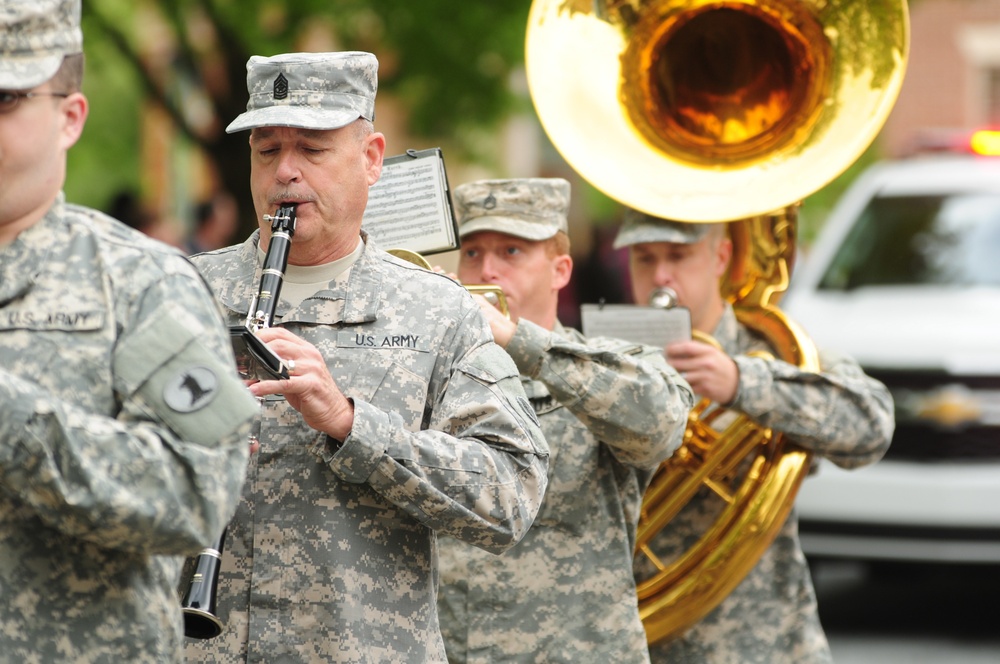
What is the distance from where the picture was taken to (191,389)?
2.14 metres

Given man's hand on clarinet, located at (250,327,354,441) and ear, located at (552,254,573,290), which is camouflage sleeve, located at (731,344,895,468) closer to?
ear, located at (552,254,573,290)

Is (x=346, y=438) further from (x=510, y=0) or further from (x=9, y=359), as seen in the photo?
(x=510, y=0)

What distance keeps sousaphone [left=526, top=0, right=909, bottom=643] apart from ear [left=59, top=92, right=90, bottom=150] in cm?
254

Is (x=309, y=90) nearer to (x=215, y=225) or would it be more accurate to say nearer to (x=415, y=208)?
(x=415, y=208)

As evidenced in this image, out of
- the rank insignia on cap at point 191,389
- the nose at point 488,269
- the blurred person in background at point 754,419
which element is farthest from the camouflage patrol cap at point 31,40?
the blurred person in background at point 754,419

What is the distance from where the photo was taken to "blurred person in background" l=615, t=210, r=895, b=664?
4.39 meters

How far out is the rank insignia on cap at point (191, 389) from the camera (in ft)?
7.00

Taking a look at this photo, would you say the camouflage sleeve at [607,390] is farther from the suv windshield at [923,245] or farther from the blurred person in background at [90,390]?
the suv windshield at [923,245]

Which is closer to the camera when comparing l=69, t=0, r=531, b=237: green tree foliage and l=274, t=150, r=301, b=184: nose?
l=274, t=150, r=301, b=184: nose

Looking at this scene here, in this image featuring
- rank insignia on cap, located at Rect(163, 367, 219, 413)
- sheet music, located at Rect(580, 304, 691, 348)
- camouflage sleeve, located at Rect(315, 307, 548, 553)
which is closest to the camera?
rank insignia on cap, located at Rect(163, 367, 219, 413)

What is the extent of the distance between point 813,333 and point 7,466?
577 centimetres

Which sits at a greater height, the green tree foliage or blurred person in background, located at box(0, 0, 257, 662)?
blurred person in background, located at box(0, 0, 257, 662)

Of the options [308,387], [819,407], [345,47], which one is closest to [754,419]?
[819,407]

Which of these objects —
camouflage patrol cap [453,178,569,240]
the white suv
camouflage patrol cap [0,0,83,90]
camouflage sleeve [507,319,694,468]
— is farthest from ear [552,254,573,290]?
the white suv
